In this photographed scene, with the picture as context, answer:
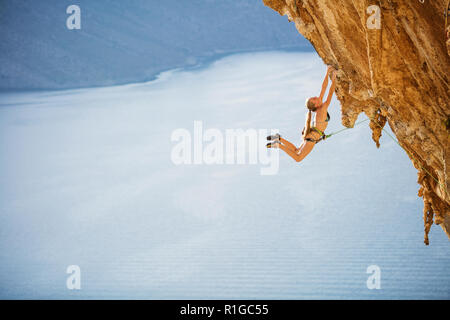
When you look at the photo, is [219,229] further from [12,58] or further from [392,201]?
[12,58]

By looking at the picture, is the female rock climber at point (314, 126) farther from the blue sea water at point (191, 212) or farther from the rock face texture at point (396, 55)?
the blue sea water at point (191, 212)

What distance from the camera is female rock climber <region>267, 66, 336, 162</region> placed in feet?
16.3

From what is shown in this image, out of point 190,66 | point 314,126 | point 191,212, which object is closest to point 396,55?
point 314,126

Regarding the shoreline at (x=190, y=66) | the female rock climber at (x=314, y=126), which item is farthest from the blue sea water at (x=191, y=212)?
the female rock climber at (x=314, y=126)

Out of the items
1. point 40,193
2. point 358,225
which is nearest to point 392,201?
point 358,225

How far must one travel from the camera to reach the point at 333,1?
3826mm

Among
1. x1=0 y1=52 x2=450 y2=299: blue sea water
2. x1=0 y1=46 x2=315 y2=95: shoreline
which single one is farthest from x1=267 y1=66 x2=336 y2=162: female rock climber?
x1=0 y1=46 x2=315 y2=95: shoreline

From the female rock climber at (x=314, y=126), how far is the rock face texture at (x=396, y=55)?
151 mm

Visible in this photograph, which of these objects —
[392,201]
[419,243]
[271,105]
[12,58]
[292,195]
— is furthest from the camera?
[12,58]

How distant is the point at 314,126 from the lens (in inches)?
201

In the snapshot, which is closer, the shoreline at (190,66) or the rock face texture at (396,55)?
the rock face texture at (396,55)

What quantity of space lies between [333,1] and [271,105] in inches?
Answer: 513

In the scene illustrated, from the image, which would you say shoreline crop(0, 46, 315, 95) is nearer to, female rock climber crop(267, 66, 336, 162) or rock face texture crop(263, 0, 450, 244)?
female rock climber crop(267, 66, 336, 162)

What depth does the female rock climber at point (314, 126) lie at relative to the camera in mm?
4969
